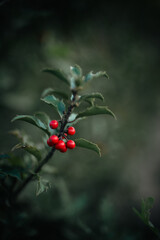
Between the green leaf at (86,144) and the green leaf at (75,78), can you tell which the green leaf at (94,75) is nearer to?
the green leaf at (75,78)

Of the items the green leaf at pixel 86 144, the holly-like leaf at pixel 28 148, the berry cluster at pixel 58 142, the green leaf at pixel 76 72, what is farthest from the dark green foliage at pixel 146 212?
the green leaf at pixel 76 72

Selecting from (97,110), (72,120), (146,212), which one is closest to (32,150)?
(72,120)

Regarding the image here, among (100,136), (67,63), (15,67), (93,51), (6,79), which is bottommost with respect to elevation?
(100,136)

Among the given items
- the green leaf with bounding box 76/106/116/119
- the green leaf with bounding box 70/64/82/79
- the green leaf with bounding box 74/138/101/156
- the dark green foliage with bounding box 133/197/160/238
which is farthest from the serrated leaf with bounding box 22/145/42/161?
the dark green foliage with bounding box 133/197/160/238

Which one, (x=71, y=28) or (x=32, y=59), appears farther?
(x=71, y=28)

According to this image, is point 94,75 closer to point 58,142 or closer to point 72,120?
point 72,120

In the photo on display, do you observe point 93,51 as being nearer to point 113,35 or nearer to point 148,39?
point 113,35

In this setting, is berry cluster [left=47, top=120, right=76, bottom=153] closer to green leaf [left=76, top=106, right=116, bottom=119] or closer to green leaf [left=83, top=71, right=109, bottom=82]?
green leaf [left=76, top=106, right=116, bottom=119]

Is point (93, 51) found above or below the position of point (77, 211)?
above

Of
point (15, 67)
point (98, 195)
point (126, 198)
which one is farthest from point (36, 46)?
point (126, 198)
